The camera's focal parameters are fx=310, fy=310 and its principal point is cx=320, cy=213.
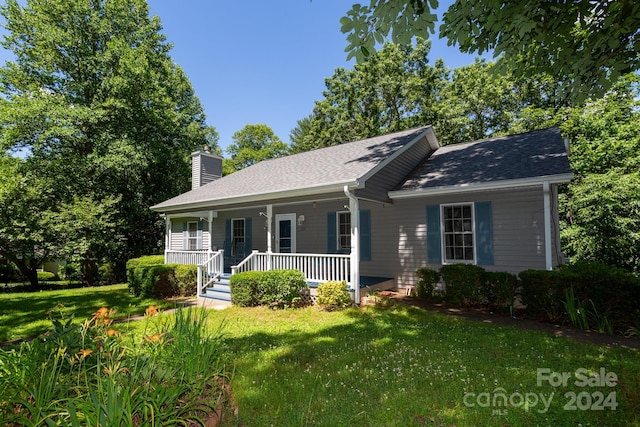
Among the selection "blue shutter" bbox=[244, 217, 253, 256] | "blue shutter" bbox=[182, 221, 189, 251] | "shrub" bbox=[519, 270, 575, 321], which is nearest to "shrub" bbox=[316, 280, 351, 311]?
"shrub" bbox=[519, 270, 575, 321]

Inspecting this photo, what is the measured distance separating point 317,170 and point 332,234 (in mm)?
2312

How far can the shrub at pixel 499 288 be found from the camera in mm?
6895

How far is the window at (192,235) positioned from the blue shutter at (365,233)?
8.79 m

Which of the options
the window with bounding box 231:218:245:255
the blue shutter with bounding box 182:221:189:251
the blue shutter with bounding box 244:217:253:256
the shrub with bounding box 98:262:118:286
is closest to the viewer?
the blue shutter with bounding box 244:217:253:256

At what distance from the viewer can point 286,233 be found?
12.4 metres

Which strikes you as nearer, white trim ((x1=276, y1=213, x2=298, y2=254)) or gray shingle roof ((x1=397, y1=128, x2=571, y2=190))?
gray shingle roof ((x1=397, y1=128, x2=571, y2=190))

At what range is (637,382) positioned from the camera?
139 inches

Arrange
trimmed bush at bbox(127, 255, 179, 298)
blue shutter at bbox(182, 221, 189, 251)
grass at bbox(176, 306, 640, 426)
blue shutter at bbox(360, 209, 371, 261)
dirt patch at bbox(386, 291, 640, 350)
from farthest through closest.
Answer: blue shutter at bbox(182, 221, 189, 251), trimmed bush at bbox(127, 255, 179, 298), blue shutter at bbox(360, 209, 371, 261), dirt patch at bbox(386, 291, 640, 350), grass at bbox(176, 306, 640, 426)

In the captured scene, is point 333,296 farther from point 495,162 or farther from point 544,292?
point 495,162

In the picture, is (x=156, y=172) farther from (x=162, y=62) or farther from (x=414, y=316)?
(x=414, y=316)

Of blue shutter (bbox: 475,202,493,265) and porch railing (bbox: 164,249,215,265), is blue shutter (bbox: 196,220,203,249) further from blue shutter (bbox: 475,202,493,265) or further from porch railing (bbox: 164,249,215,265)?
blue shutter (bbox: 475,202,493,265)

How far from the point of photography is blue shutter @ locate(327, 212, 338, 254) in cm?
1092

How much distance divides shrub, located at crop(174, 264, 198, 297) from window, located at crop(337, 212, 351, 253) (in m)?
5.15

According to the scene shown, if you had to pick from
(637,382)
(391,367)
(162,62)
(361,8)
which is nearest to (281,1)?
(361,8)
